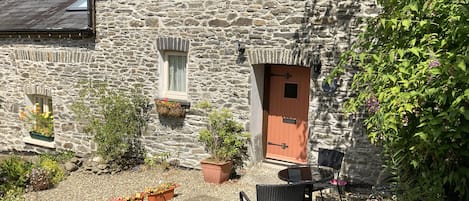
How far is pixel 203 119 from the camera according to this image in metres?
8.18

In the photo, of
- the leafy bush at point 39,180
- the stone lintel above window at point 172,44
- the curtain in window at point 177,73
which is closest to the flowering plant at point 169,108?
the curtain in window at point 177,73

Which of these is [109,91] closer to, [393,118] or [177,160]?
[177,160]

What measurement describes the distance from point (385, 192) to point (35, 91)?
900 centimetres

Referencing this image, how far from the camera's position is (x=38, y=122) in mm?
10641

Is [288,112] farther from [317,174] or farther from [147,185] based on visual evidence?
[147,185]

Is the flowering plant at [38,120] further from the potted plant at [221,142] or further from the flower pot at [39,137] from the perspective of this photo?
the potted plant at [221,142]

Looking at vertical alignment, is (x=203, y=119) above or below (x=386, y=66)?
below

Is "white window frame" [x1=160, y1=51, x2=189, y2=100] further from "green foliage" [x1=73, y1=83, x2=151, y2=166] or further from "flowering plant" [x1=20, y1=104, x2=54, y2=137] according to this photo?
"flowering plant" [x1=20, y1=104, x2=54, y2=137]

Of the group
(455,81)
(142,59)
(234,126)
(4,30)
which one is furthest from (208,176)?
(4,30)

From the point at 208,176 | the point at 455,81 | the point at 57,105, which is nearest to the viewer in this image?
the point at 455,81

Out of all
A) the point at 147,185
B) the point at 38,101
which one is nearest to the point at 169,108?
the point at 147,185

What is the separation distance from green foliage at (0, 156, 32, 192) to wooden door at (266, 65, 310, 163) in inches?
199

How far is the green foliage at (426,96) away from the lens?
3.23 metres

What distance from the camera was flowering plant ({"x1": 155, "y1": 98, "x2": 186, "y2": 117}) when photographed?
327 inches
